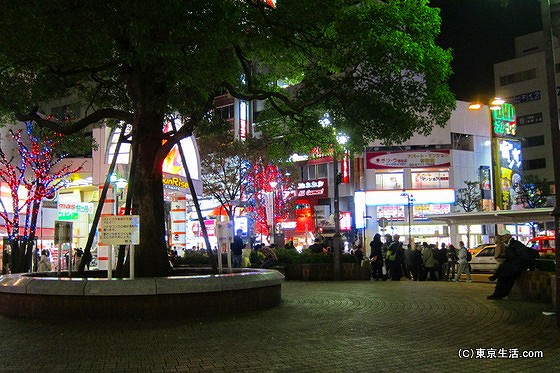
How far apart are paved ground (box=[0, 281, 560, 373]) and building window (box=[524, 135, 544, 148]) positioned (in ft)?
203

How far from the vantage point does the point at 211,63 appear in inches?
402

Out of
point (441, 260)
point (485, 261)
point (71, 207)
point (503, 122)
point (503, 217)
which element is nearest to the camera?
point (441, 260)

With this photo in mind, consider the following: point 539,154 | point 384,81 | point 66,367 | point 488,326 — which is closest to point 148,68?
point 384,81

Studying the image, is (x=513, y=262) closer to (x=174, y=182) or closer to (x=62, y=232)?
(x=62, y=232)

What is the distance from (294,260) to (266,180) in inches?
927

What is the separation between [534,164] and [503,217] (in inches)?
1948

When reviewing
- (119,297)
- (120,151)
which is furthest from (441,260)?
(119,297)

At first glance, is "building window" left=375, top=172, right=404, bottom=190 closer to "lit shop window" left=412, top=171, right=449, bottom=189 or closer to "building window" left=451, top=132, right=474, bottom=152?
"lit shop window" left=412, top=171, right=449, bottom=189

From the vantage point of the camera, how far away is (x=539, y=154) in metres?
66.1

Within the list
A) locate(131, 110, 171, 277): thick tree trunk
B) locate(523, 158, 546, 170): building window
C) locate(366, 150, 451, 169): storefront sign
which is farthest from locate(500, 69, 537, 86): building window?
locate(131, 110, 171, 277): thick tree trunk

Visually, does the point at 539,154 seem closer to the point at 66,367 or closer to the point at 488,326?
the point at 488,326

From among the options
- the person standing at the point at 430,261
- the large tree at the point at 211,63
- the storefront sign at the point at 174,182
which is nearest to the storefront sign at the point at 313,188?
the storefront sign at the point at 174,182

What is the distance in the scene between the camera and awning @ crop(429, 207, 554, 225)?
2134cm

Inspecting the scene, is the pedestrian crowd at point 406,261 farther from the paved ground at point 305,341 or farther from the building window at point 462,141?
the building window at point 462,141
